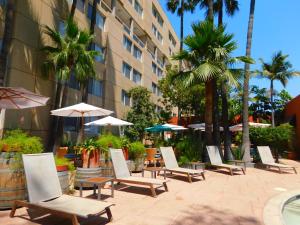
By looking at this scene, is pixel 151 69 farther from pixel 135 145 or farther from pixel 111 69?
pixel 135 145

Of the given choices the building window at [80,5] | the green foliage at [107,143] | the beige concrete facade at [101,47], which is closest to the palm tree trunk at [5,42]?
the beige concrete facade at [101,47]

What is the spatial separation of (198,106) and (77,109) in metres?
18.1

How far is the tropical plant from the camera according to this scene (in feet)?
45.6

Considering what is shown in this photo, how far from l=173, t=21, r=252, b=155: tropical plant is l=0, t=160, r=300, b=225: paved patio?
5.80m

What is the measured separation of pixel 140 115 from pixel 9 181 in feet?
63.4

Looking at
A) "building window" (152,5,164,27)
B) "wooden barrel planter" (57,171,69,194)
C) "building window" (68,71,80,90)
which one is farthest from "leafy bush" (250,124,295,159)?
"building window" (152,5,164,27)

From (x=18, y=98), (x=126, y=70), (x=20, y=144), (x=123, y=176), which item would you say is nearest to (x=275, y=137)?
(x=123, y=176)

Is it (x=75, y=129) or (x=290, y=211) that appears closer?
(x=290, y=211)

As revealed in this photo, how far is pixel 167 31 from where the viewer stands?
155 ft

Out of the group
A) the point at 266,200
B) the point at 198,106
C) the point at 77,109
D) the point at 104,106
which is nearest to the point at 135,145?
the point at 77,109

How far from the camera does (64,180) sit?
267 inches

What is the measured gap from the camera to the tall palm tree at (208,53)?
1391cm

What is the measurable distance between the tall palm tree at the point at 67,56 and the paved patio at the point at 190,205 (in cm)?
918

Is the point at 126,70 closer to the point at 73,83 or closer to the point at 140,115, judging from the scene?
the point at 140,115
